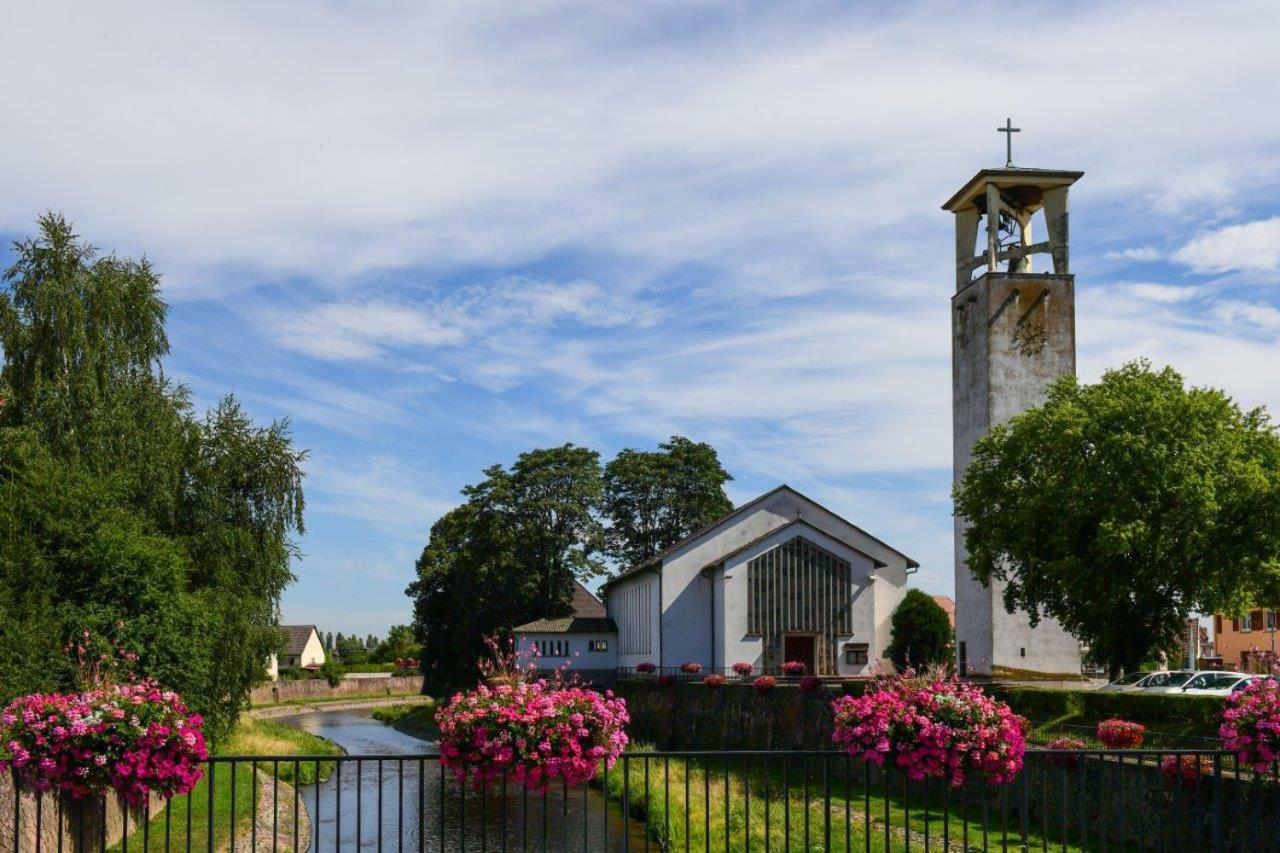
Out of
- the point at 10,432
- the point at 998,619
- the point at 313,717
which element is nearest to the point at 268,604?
the point at 10,432

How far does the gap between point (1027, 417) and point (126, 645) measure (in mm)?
24936

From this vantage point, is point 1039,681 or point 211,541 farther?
point 1039,681

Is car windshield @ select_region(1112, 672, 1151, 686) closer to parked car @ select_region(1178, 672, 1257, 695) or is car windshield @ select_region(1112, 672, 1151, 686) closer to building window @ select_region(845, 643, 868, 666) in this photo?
parked car @ select_region(1178, 672, 1257, 695)

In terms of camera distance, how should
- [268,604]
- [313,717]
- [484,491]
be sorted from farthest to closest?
[313,717]
[484,491]
[268,604]

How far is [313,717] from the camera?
2982 inches

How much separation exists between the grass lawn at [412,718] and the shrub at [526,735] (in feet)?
162

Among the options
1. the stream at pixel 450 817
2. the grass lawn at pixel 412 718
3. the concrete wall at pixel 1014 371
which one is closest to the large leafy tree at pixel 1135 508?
the concrete wall at pixel 1014 371

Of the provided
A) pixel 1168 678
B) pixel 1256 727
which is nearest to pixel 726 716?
pixel 1168 678

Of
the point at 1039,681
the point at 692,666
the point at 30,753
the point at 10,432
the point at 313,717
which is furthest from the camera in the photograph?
the point at 313,717

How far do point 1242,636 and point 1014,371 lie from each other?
111ft

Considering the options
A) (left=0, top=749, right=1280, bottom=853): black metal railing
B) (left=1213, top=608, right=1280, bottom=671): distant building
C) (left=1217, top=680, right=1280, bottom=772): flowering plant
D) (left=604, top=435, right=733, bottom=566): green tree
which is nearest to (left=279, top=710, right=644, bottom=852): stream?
(left=0, top=749, right=1280, bottom=853): black metal railing

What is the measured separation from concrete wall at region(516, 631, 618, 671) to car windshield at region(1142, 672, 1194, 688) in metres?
32.1

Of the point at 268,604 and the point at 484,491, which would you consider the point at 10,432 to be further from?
the point at 484,491

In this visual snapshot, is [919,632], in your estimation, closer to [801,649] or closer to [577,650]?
[801,649]
